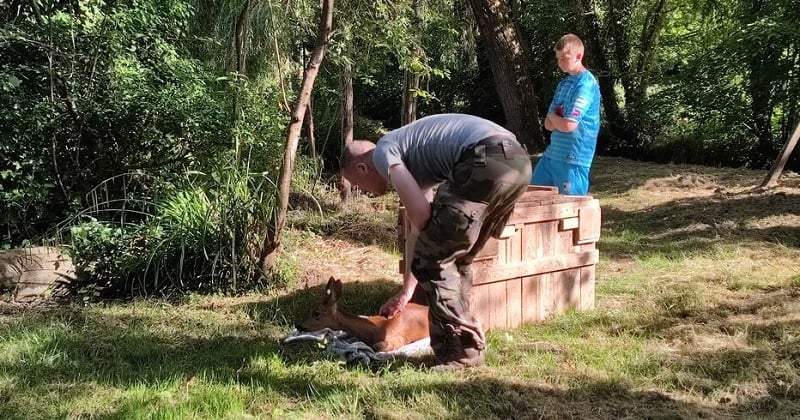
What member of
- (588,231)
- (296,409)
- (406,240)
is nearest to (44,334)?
(296,409)

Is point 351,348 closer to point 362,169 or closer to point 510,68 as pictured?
point 362,169

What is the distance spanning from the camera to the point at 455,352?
3.34 meters

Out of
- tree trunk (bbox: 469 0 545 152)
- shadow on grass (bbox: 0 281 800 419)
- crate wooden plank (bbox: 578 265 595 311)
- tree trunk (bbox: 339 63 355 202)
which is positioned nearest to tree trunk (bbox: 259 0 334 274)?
shadow on grass (bbox: 0 281 800 419)

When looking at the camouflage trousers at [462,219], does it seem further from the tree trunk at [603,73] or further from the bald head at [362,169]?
the tree trunk at [603,73]

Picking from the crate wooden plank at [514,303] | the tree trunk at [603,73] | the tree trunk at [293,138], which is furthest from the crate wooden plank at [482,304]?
the tree trunk at [603,73]

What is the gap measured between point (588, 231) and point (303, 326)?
1.97 m

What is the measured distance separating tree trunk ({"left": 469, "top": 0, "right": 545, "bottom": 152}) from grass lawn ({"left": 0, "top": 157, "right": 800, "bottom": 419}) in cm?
494

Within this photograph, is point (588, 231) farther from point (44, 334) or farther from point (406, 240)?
point (44, 334)

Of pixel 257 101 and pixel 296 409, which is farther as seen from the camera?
pixel 257 101

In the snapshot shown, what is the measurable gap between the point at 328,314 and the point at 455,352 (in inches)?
29.1

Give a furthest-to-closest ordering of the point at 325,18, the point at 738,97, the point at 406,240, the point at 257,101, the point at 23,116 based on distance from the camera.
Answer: the point at 738,97 < the point at 257,101 < the point at 23,116 < the point at 325,18 < the point at 406,240

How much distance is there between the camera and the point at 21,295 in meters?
4.97

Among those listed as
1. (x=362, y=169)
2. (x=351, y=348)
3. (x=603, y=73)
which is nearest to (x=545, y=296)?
(x=351, y=348)

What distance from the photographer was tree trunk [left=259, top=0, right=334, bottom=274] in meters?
4.68
